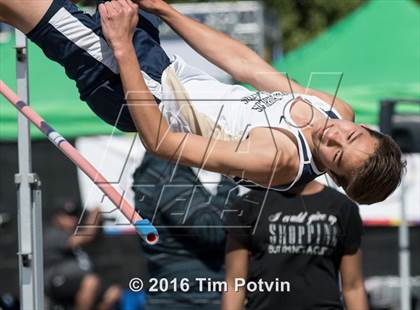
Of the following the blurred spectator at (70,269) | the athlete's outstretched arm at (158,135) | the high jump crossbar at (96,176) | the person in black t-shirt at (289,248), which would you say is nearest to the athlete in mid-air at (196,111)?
the athlete's outstretched arm at (158,135)

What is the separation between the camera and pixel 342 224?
3604 millimetres

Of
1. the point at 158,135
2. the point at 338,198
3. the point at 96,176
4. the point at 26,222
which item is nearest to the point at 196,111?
the point at 158,135

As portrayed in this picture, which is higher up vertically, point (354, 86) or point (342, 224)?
point (354, 86)

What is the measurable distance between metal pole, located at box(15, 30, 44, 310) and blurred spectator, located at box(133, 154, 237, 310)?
0.58 metres

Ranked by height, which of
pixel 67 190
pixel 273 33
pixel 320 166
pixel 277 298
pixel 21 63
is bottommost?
pixel 277 298

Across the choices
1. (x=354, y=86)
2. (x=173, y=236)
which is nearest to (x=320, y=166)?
(x=173, y=236)

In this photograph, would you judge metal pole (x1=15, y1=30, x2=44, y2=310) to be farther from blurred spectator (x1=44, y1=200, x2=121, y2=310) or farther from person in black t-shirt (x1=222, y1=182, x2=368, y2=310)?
blurred spectator (x1=44, y1=200, x2=121, y2=310)

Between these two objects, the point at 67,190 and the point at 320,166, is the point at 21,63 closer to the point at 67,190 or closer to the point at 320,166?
the point at 320,166

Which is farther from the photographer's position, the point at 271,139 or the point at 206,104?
the point at 206,104

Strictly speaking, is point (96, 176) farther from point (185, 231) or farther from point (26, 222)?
point (185, 231)

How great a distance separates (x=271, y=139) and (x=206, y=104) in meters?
0.29

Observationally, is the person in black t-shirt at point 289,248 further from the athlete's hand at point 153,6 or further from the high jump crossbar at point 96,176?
the athlete's hand at point 153,6

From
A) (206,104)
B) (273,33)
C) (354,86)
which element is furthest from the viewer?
(273,33)

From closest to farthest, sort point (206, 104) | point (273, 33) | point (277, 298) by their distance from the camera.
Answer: point (206, 104), point (277, 298), point (273, 33)
